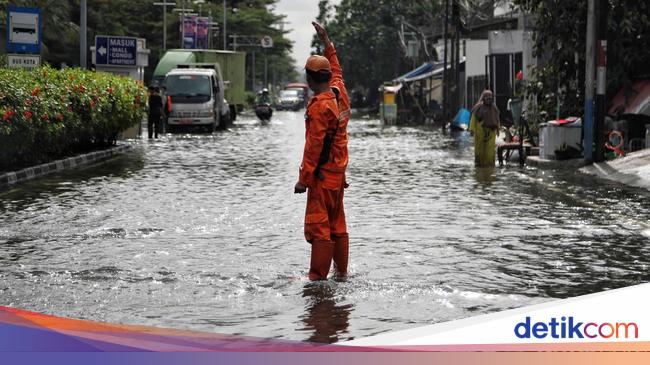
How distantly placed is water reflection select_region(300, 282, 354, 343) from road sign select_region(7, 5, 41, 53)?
701 inches

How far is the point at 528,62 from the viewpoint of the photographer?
37.2 meters

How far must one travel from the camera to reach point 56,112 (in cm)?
2197

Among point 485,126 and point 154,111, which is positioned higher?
point 154,111

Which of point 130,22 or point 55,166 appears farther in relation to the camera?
point 130,22

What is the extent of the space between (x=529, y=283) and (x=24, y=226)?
6260 mm

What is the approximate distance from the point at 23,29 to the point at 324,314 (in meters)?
19.2

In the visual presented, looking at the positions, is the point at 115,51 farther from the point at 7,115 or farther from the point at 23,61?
the point at 7,115

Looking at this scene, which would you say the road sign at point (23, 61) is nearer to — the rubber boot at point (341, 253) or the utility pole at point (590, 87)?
the utility pole at point (590, 87)

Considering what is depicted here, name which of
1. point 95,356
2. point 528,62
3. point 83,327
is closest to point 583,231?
point 83,327

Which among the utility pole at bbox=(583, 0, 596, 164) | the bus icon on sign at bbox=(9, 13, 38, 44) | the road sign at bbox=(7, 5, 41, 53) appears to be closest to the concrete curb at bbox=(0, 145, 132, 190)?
the road sign at bbox=(7, 5, 41, 53)

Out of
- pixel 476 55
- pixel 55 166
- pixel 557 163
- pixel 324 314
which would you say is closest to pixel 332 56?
pixel 324 314

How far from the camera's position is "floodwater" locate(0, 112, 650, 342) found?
26.6 ft

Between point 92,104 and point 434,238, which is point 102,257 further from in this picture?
point 92,104

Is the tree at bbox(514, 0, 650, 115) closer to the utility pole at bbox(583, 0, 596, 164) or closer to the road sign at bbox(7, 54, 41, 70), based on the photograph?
the utility pole at bbox(583, 0, 596, 164)
